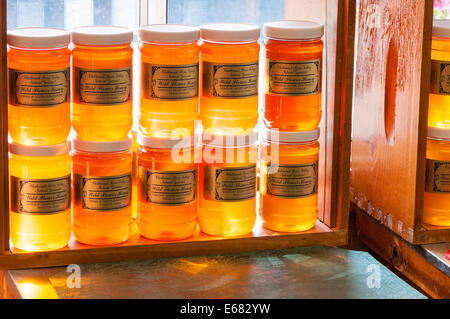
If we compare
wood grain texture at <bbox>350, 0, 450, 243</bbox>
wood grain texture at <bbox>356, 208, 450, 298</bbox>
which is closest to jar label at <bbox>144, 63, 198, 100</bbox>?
wood grain texture at <bbox>350, 0, 450, 243</bbox>

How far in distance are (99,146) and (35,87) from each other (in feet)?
0.52

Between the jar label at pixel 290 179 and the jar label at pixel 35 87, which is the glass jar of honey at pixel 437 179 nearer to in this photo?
the jar label at pixel 290 179

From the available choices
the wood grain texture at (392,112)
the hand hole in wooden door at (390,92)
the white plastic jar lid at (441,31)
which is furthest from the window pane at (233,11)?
the white plastic jar lid at (441,31)

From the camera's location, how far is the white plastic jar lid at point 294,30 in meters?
1.48

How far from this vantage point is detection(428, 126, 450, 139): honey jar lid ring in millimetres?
1571

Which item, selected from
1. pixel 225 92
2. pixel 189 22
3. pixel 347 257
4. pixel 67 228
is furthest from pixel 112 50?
pixel 189 22

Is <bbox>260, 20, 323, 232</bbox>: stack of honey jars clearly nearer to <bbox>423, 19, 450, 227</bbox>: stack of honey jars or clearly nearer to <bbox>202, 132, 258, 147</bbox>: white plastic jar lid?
<bbox>202, 132, 258, 147</bbox>: white plastic jar lid

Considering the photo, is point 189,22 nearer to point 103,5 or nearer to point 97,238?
point 103,5

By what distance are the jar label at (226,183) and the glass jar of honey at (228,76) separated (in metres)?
0.07

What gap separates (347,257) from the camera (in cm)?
153

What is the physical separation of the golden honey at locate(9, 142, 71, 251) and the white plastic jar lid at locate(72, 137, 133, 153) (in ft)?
0.07
